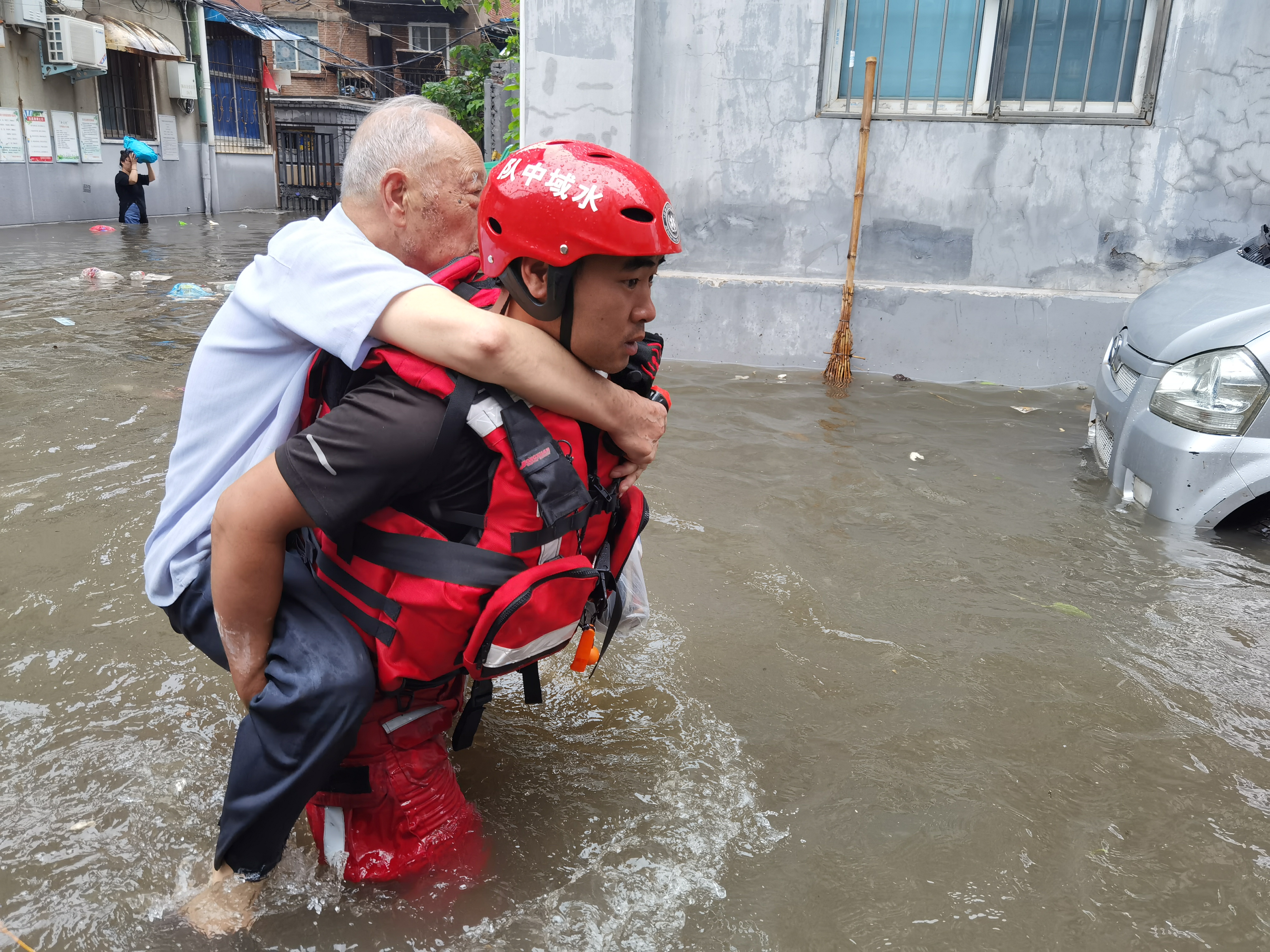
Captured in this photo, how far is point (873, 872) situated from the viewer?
2168 mm

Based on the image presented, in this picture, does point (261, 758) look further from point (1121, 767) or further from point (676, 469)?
point (676, 469)

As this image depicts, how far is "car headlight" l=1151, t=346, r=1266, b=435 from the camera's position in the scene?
3.70m

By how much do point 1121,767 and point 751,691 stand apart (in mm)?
1030

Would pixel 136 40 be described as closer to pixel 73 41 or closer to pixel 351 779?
pixel 73 41

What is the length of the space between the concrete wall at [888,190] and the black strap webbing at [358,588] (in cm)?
561

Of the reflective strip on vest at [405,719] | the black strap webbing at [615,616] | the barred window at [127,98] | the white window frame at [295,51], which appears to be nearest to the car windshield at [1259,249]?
the black strap webbing at [615,616]

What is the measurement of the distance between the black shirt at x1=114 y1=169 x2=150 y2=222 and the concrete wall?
13.9 m

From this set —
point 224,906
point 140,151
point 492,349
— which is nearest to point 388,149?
point 492,349

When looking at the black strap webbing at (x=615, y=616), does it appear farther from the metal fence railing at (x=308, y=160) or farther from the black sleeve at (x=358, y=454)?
the metal fence railing at (x=308, y=160)

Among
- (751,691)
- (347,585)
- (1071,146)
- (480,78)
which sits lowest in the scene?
(751,691)

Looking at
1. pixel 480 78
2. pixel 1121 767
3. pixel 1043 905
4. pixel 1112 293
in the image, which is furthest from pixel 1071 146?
pixel 480 78

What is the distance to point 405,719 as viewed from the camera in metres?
1.91

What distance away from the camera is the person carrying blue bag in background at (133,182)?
17438 millimetres

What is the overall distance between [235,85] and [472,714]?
27792 millimetres
